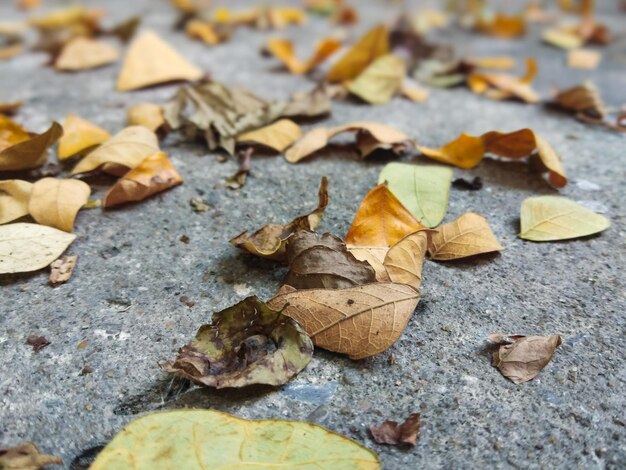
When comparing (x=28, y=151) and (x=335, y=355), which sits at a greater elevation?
(x=28, y=151)

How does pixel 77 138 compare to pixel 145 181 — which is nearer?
pixel 145 181

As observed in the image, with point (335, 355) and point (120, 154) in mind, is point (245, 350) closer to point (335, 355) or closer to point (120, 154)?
point (335, 355)

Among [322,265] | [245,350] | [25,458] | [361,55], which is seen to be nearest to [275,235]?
[322,265]

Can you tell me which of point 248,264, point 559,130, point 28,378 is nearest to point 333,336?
point 248,264

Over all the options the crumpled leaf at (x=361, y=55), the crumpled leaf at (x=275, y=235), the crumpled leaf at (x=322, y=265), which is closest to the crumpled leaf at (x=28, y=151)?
the crumpled leaf at (x=275, y=235)

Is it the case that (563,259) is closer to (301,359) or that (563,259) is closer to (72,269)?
(301,359)

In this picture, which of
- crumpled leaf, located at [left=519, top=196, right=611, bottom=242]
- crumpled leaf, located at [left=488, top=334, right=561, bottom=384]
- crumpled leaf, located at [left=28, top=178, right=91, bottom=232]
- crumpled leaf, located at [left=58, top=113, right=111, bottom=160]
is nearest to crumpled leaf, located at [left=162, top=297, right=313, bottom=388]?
crumpled leaf, located at [left=488, top=334, right=561, bottom=384]

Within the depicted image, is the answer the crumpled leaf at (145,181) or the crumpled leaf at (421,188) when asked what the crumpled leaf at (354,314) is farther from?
the crumpled leaf at (145,181)
